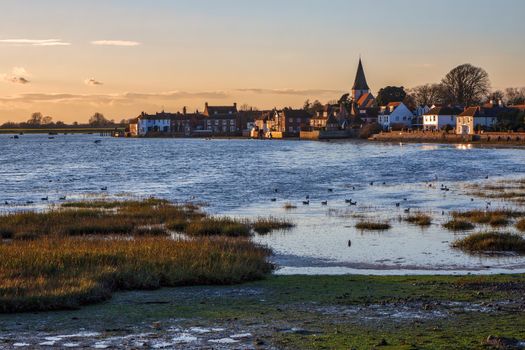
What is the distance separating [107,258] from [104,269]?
1.82 meters

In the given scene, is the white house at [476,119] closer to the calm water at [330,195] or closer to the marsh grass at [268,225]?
the calm water at [330,195]

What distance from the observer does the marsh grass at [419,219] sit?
40.1 m

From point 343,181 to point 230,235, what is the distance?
41.5 m

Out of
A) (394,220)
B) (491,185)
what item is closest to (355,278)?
(394,220)

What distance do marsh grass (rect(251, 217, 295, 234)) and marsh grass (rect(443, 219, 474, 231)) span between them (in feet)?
24.9

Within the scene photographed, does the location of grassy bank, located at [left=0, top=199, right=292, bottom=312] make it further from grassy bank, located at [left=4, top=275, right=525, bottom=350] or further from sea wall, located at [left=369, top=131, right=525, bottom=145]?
sea wall, located at [left=369, top=131, right=525, bottom=145]

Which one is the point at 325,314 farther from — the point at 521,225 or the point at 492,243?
the point at 521,225

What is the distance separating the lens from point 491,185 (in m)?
66.2

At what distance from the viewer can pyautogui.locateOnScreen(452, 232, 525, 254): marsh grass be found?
1229 inches

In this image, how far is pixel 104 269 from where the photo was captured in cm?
2252

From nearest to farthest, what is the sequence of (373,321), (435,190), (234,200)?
(373,321) < (234,200) < (435,190)

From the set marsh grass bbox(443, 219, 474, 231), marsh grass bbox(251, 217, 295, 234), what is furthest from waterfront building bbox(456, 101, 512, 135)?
marsh grass bbox(251, 217, 295, 234)

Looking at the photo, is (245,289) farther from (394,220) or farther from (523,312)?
(394,220)

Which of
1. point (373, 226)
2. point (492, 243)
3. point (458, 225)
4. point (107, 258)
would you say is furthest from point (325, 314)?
point (458, 225)
